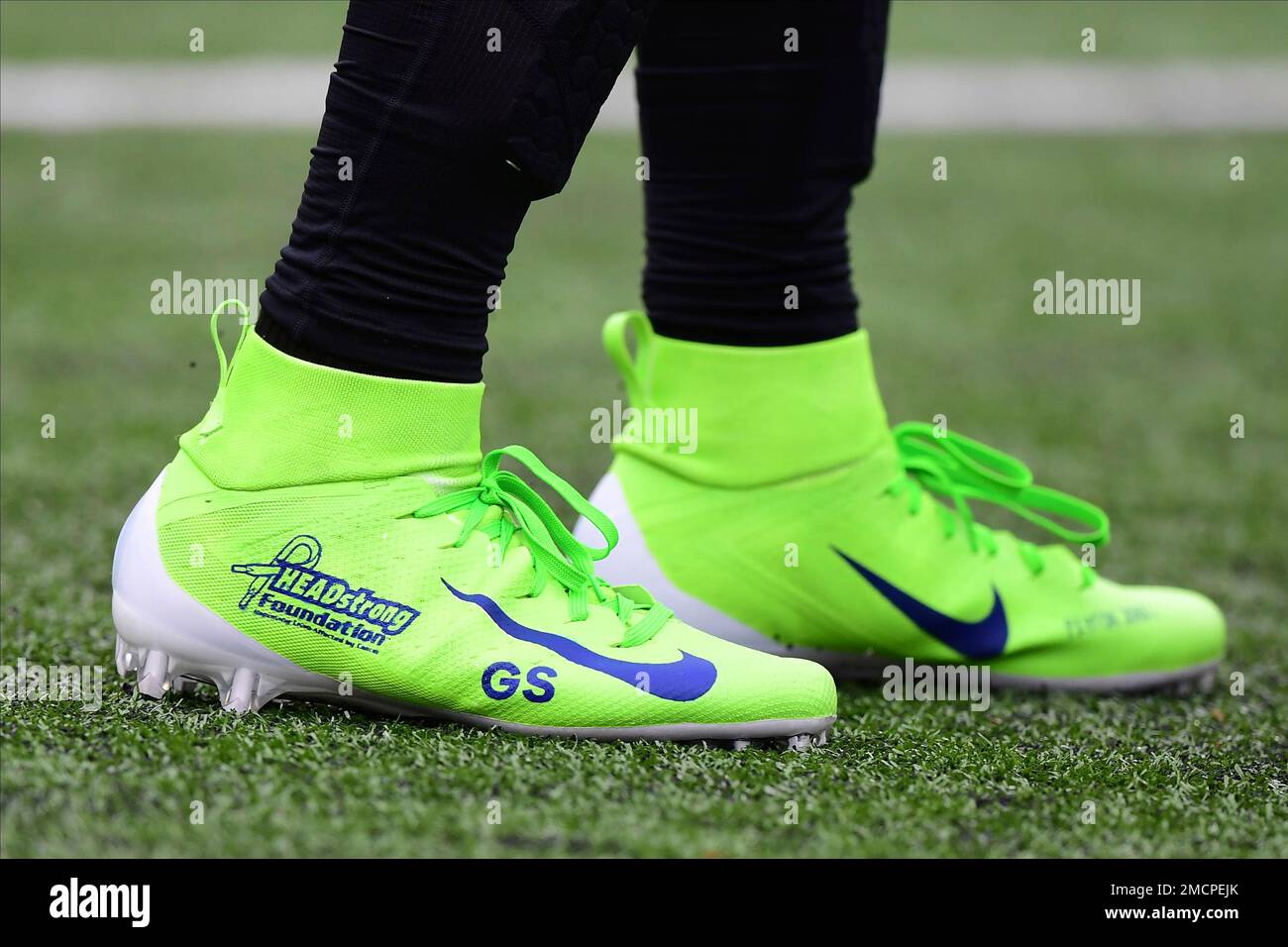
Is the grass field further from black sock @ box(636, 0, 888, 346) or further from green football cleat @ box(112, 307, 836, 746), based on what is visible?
black sock @ box(636, 0, 888, 346)

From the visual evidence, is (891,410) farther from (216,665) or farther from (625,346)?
(216,665)

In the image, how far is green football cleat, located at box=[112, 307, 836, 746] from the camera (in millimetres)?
899

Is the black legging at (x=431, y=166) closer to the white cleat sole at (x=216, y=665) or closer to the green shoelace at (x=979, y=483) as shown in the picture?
the white cleat sole at (x=216, y=665)

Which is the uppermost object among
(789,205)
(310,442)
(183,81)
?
(183,81)

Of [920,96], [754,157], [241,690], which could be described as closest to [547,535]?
[241,690]

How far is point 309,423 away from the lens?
2.92 feet

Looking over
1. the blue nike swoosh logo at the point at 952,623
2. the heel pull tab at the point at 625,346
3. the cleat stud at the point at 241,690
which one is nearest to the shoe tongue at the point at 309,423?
the cleat stud at the point at 241,690

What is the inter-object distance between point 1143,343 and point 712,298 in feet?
6.92

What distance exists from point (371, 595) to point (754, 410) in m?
0.37

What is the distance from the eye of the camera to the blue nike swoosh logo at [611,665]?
3.04 feet
